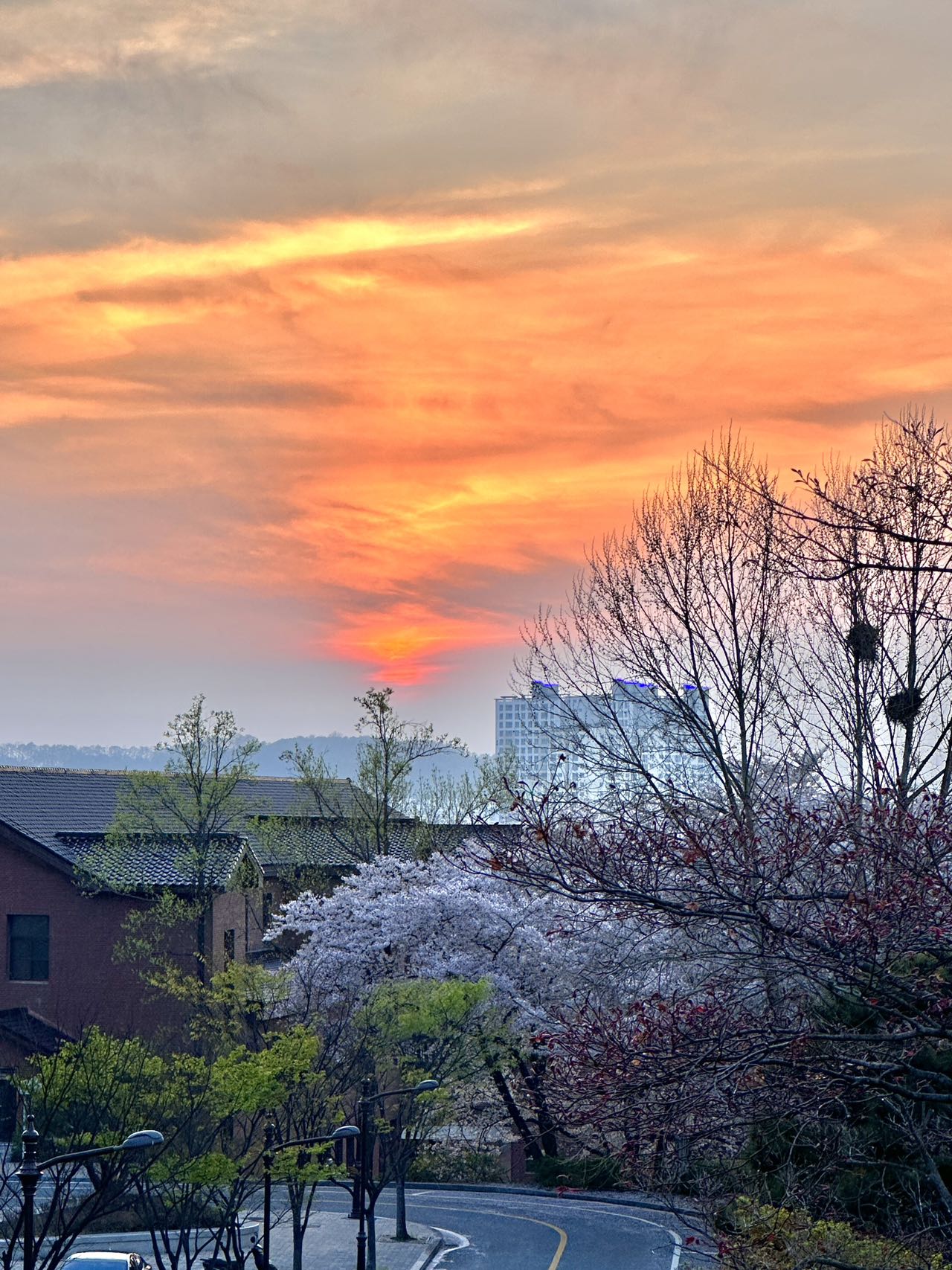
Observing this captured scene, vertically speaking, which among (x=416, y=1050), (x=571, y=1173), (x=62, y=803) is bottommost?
(x=571, y=1173)

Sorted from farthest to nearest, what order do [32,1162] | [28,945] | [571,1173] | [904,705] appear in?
[28,945] < [571,1173] < [904,705] < [32,1162]

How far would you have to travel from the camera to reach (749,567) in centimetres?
2309

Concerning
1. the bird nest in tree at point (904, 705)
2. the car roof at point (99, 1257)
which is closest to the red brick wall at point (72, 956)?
the car roof at point (99, 1257)

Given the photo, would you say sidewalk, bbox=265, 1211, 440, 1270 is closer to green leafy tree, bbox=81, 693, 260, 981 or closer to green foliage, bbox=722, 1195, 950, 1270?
green leafy tree, bbox=81, 693, 260, 981

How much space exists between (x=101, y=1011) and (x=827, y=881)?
1340 inches

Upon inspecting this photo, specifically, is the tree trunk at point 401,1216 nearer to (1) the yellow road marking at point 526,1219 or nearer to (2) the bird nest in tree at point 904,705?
(1) the yellow road marking at point 526,1219

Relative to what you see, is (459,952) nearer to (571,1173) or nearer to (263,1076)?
(571,1173)

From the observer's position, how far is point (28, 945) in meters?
42.8

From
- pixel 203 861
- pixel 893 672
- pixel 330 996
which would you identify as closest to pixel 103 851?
pixel 203 861

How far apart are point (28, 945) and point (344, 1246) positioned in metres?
15.9

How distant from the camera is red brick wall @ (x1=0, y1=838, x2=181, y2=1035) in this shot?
4128 centimetres

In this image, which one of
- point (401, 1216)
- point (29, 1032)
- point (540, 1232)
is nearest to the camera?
point (540, 1232)

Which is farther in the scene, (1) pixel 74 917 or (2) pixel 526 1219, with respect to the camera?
(1) pixel 74 917

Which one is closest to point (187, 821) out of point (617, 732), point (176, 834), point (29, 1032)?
point (176, 834)
